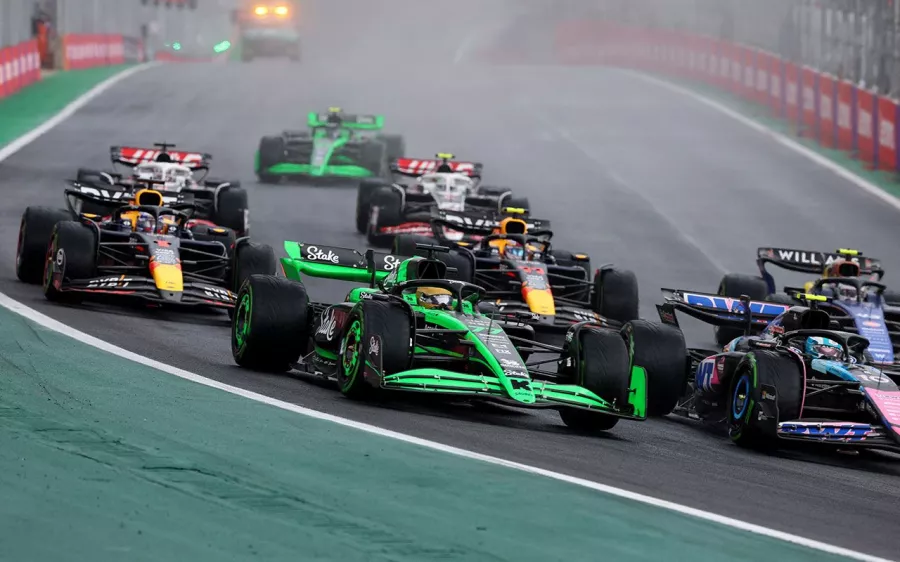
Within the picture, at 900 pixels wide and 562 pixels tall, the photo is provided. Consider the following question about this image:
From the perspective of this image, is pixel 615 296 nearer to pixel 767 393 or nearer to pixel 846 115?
pixel 767 393

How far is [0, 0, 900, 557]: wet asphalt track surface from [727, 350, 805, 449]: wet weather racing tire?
26 centimetres

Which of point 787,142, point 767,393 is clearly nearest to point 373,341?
point 767,393

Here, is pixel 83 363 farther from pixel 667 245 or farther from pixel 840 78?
pixel 840 78

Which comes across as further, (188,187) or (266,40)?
(266,40)

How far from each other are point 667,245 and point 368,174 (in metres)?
7.04

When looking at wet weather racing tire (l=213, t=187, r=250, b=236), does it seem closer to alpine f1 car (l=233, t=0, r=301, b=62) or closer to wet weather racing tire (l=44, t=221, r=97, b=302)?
wet weather racing tire (l=44, t=221, r=97, b=302)

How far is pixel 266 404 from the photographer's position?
12.2 m

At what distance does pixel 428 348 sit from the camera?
1435 centimetres

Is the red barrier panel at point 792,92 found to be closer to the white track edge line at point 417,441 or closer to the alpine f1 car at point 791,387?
the alpine f1 car at point 791,387

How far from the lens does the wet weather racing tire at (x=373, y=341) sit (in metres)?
13.3

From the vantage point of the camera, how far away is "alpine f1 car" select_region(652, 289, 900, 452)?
13.9 meters

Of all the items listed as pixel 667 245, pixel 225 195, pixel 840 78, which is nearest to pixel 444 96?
pixel 840 78

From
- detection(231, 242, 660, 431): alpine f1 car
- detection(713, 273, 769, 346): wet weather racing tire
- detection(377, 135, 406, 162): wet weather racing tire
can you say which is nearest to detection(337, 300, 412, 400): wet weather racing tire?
detection(231, 242, 660, 431): alpine f1 car

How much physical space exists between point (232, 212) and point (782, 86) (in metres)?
26.1
